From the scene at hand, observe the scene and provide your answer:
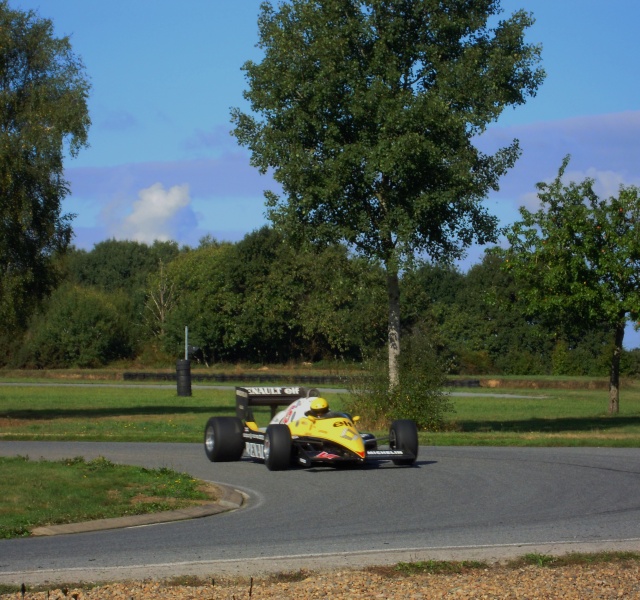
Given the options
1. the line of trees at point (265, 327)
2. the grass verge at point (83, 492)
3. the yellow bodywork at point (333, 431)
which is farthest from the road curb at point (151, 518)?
the line of trees at point (265, 327)

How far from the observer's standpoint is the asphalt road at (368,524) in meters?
9.12

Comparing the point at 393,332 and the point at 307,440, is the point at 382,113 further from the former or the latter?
the point at 307,440

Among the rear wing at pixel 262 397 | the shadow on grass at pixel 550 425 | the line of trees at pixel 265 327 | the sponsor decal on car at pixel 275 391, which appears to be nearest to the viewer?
the rear wing at pixel 262 397

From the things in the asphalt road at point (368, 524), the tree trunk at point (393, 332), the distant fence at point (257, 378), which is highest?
the tree trunk at point (393, 332)

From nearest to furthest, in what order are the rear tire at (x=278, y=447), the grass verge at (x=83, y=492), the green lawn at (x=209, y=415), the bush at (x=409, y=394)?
the grass verge at (x=83, y=492) → the rear tire at (x=278, y=447) → the green lawn at (x=209, y=415) → the bush at (x=409, y=394)

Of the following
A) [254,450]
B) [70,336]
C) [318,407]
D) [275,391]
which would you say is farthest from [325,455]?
[70,336]

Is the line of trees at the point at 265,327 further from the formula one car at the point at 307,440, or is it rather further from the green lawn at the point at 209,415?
the formula one car at the point at 307,440

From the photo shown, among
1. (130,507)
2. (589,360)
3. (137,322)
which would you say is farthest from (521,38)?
(137,322)

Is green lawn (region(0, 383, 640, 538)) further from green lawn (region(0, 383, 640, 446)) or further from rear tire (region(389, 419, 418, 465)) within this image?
rear tire (region(389, 419, 418, 465))

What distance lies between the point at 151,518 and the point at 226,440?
6.11 meters

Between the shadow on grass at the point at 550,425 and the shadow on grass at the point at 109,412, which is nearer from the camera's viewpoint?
the shadow on grass at the point at 550,425

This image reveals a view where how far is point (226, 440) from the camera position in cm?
1791

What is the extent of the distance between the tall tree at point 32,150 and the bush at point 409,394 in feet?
39.0

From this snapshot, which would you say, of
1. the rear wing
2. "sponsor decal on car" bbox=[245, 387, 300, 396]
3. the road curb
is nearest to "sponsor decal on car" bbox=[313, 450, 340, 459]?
the road curb
